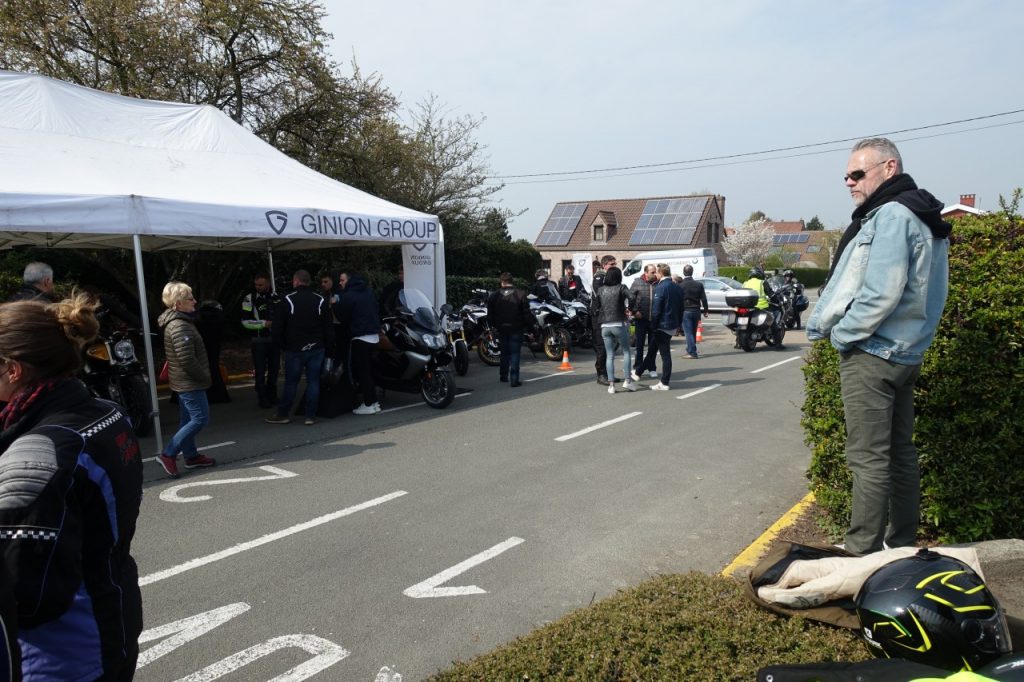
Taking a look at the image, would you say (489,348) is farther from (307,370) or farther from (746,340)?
(746,340)

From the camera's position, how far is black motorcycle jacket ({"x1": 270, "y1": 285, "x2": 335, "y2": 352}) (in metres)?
8.28

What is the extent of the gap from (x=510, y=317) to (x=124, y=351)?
5.28m

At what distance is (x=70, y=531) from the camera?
1.73m

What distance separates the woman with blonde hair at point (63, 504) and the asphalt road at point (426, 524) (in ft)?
5.10

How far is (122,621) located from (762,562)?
252cm

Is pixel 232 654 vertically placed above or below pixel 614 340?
below

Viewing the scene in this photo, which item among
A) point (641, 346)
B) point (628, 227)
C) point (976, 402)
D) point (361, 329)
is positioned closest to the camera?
point (976, 402)

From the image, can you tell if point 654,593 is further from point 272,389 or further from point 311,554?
point 272,389

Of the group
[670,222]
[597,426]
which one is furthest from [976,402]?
[670,222]

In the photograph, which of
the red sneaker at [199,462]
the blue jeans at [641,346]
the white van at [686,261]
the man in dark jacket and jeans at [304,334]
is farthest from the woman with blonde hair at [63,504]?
the white van at [686,261]

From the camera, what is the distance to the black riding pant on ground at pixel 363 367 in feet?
29.9

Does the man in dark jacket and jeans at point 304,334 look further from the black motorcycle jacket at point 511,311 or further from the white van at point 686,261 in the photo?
the white van at point 686,261

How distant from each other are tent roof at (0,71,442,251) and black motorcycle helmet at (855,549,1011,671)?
278 inches

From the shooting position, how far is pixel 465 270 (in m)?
26.0
